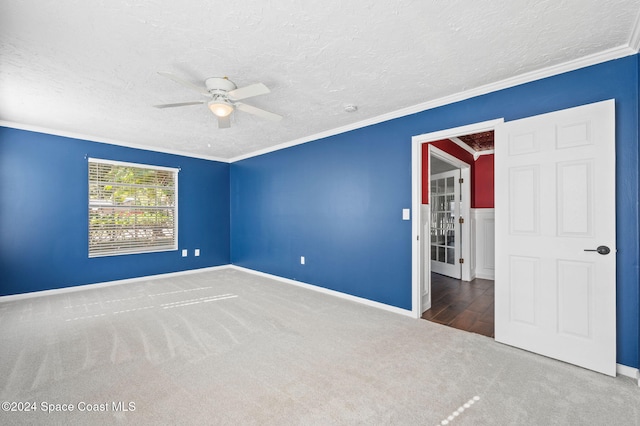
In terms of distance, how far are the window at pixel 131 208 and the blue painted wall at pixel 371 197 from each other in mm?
1323

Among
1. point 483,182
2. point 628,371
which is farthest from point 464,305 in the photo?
point 483,182

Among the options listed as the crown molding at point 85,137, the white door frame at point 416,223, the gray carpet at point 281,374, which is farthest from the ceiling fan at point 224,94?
the crown molding at point 85,137

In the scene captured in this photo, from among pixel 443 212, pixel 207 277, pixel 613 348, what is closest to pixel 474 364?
pixel 613 348

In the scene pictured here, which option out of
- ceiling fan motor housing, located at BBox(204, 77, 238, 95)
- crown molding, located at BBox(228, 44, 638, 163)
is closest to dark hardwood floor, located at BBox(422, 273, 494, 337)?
crown molding, located at BBox(228, 44, 638, 163)

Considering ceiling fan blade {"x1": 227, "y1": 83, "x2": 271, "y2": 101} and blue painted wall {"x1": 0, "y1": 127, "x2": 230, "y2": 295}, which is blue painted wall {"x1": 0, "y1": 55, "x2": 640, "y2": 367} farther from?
ceiling fan blade {"x1": 227, "y1": 83, "x2": 271, "y2": 101}

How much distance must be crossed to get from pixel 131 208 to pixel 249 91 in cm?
391

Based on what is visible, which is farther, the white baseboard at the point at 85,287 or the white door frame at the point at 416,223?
the white baseboard at the point at 85,287

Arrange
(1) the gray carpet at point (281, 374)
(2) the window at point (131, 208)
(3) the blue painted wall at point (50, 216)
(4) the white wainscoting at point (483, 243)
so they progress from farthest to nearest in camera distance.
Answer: (4) the white wainscoting at point (483, 243)
(2) the window at point (131, 208)
(3) the blue painted wall at point (50, 216)
(1) the gray carpet at point (281, 374)

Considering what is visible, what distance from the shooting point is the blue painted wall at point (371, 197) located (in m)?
2.07

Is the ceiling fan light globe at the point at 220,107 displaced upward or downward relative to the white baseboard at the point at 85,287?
upward

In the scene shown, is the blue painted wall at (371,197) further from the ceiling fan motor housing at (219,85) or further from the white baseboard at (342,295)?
the ceiling fan motor housing at (219,85)

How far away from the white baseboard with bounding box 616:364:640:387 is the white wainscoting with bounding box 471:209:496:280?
3.08 meters

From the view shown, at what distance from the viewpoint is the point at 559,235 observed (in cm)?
227

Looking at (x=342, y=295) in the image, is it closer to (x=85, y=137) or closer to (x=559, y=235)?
(x=559, y=235)
